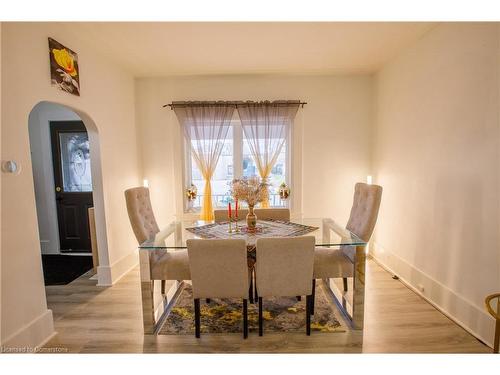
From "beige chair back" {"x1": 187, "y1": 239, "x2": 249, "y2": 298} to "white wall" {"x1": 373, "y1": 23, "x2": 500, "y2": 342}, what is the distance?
1743 millimetres

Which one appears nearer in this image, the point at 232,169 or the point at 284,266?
the point at 284,266

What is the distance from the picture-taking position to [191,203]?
3932 mm

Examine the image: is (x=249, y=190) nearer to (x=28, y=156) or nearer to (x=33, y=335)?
(x=28, y=156)

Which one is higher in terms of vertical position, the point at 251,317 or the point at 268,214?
the point at 268,214

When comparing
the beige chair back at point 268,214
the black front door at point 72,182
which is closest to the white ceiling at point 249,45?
the black front door at point 72,182

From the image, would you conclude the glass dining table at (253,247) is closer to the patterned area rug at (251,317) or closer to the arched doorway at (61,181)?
the patterned area rug at (251,317)

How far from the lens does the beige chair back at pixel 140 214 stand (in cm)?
236

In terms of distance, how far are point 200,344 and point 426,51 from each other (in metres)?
3.29

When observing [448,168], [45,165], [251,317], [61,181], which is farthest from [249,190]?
[45,165]

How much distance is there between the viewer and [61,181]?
3863mm

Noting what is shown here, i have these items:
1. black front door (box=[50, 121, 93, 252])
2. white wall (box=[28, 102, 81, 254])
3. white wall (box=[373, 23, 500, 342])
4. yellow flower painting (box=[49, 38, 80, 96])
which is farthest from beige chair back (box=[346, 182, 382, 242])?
white wall (box=[28, 102, 81, 254])

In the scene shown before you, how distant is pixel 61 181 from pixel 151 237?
100 inches
